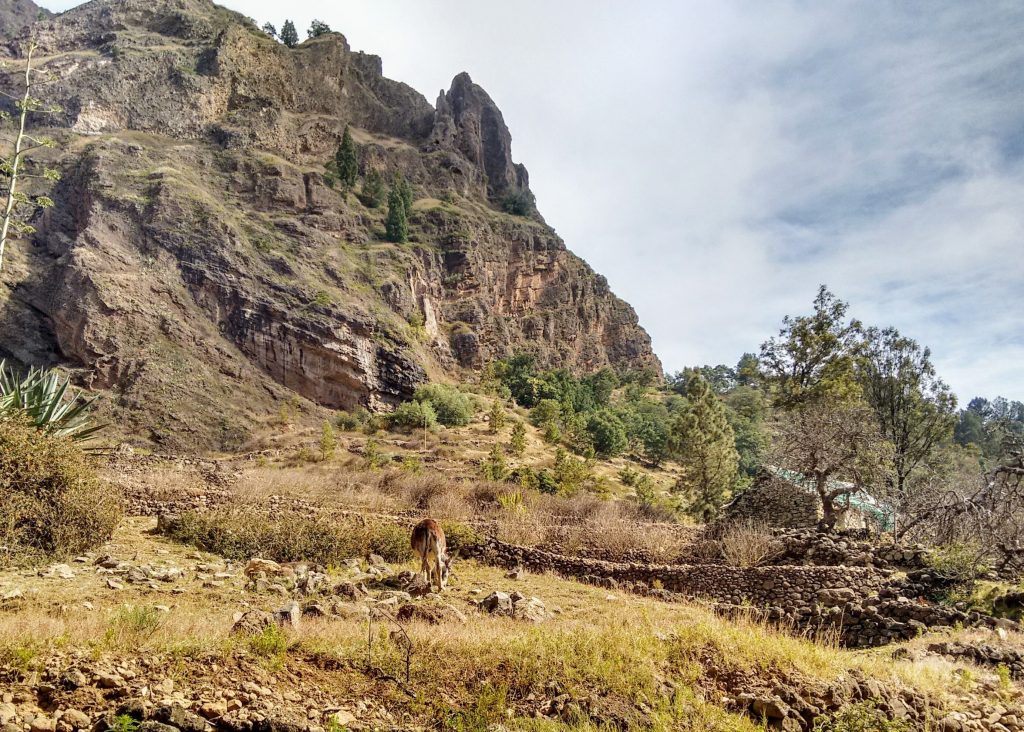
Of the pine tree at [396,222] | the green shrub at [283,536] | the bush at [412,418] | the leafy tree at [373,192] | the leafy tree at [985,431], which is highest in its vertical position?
the leafy tree at [373,192]

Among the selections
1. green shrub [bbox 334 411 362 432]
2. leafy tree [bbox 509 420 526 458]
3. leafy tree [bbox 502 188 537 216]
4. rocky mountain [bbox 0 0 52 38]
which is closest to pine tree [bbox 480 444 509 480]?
leafy tree [bbox 509 420 526 458]

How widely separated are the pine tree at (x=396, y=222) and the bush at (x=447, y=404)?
2321cm

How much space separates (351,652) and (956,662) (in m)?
7.34

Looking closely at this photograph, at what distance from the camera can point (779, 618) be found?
371 inches

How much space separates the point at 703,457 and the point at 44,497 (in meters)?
22.2

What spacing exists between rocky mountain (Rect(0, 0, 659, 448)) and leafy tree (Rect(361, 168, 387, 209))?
0.82m

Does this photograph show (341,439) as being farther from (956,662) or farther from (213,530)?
(956,662)

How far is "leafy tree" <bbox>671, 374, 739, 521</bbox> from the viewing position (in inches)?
915

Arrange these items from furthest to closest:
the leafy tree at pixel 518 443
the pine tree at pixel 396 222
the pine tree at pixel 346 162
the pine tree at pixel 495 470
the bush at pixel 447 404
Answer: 1. the pine tree at pixel 346 162
2. the pine tree at pixel 396 222
3. the bush at pixel 447 404
4. the leafy tree at pixel 518 443
5. the pine tree at pixel 495 470

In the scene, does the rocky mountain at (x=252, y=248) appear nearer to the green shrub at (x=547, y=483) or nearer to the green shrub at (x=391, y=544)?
the green shrub at (x=547, y=483)

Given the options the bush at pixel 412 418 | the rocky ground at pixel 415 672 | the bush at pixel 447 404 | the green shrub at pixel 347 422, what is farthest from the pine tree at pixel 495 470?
the rocky ground at pixel 415 672

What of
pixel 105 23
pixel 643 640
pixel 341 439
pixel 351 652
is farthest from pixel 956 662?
pixel 105 23

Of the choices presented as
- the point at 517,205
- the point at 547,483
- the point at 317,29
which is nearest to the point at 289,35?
the point at 317,29

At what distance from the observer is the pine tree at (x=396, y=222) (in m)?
57.4
